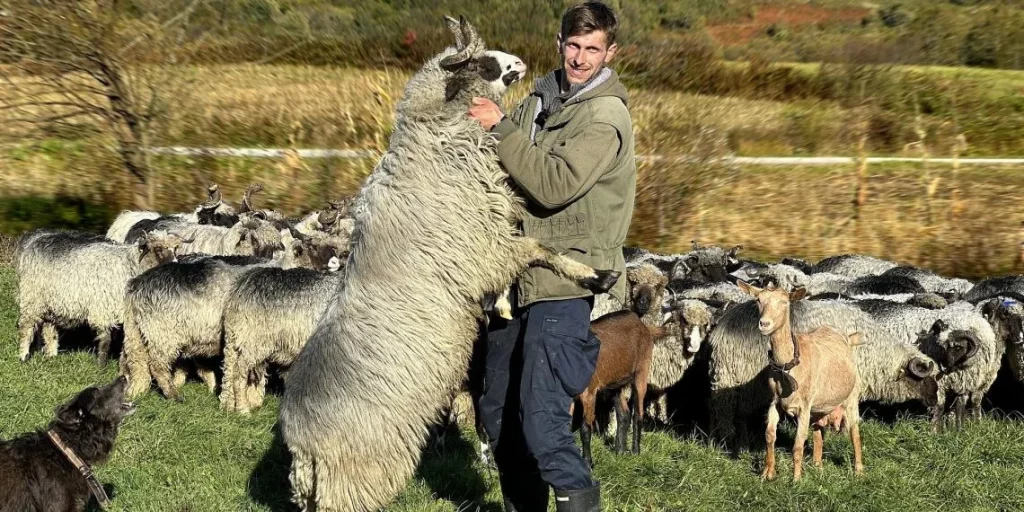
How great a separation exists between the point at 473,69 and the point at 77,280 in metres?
6.62

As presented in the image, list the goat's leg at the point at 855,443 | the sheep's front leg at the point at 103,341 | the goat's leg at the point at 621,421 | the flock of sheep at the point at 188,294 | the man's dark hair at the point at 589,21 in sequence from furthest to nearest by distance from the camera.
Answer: the sheep's front leg at the point at 103,341
the flock of sheep at the point at 188,294
the goat's leg at the point at 621,421
the goat's leg at the point at 855,443
the man's dark hair at the point at 589,21

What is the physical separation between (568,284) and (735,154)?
13.7m

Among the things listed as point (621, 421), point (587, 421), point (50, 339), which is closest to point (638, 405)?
point (621, 421)

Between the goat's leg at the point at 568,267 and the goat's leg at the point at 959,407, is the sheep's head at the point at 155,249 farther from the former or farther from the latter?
the goat's leg at the point at 959,407

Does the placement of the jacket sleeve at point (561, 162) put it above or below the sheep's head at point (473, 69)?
below

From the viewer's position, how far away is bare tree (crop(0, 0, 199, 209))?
1502 centimetres

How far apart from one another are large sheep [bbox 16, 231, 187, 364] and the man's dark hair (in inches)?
265

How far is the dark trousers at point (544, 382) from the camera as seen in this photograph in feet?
15.0

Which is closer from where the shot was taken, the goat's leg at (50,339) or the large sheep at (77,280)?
the large sheep at (77,280)

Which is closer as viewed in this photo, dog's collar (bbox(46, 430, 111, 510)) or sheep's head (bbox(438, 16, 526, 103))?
sheep's head (bbox(438, 16, 526, 103))

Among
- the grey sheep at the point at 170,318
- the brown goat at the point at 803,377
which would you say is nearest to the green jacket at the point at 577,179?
the brown goat at the point at 803,377

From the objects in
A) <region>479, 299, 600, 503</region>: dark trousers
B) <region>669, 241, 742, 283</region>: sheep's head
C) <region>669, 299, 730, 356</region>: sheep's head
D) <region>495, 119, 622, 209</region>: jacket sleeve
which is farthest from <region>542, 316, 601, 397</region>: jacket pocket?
<region>669, 241, 742, 283</region>: sheep's head

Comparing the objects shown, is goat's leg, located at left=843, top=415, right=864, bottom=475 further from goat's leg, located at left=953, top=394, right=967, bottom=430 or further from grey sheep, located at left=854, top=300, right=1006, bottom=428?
goat's leg, located at left=953, top=394, right=967, bottom=430

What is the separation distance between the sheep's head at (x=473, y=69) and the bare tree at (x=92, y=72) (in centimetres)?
1172
